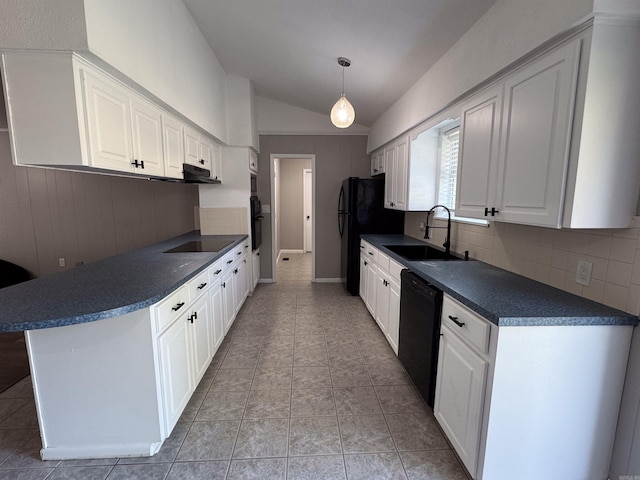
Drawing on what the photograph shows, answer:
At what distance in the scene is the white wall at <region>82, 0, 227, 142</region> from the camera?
4.94 feet

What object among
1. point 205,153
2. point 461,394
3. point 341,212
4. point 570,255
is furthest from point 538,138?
point 341,212

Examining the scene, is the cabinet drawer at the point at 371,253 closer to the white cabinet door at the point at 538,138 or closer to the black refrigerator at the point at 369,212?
the black refrigerator at the point at 369,212

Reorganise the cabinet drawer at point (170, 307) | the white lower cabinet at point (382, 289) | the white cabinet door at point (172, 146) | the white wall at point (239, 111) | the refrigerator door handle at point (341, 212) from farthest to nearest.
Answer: the refrigerator door handle at point (341, 212)
the white wall at point (239, 111)
the white lower cabinet at point (382, 289)
the white cabinet door at point (172, 146)
the cabinet drawer at point (170, 307)

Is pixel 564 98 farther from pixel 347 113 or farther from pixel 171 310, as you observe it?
pixel 171 310

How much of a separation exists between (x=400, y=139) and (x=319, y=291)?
2399mm

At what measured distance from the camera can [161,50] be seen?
6.83 feet

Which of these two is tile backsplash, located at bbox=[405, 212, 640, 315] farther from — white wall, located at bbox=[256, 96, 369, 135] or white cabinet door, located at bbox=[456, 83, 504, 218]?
white wall, located at bbox=[256, 96, 369, 135]

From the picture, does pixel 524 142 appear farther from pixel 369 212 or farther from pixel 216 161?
pixel 216 161

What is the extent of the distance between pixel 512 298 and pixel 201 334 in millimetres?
1992

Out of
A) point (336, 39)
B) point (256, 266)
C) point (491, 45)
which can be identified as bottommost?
point (256, 266)

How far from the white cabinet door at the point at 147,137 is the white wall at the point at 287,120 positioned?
2472 millimetres

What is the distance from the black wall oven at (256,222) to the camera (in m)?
4.13

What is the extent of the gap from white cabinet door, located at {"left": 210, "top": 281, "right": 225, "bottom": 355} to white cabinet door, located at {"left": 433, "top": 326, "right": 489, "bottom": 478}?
1.75 meters

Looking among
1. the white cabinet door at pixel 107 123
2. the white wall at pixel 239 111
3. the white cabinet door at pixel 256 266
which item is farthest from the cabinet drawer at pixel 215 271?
the white wall at pixel 239 111
